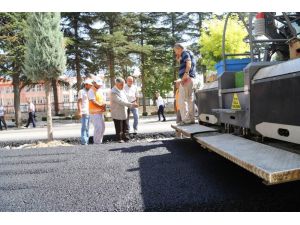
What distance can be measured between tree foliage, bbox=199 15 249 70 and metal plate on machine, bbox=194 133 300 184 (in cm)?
1742

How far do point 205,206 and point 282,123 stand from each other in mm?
974

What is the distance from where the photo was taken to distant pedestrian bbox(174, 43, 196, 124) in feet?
17.2

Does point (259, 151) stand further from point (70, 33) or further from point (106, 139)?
point (70, 33)

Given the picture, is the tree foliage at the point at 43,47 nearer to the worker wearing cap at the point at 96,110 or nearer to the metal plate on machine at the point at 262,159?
the worker wearing cap at the point at 96,110

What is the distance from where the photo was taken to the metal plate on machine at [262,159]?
6.57ft

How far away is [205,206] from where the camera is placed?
2.47 meters

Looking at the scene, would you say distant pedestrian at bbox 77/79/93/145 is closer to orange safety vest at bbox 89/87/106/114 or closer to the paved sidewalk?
orange safety vest at bbox 89/87/106/114

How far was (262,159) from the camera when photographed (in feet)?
7.89

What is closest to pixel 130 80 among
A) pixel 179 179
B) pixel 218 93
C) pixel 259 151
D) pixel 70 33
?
pixel 218 93

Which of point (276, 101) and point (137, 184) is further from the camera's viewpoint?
point (137, 184)

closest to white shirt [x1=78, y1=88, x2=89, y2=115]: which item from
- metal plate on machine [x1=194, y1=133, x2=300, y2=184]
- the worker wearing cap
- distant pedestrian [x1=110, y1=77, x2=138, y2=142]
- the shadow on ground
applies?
the worker wearing cap

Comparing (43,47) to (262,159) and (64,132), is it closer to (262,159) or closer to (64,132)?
(64,132)

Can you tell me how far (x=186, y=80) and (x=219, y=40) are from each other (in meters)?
17.9

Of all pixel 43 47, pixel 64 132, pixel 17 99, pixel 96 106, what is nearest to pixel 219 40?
pixel 64 132
